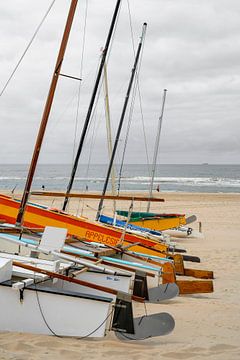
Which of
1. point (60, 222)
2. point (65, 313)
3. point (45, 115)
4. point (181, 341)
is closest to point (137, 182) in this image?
point (60, 222)

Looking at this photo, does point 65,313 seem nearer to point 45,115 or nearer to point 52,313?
point 52,313

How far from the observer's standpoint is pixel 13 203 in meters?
11.4

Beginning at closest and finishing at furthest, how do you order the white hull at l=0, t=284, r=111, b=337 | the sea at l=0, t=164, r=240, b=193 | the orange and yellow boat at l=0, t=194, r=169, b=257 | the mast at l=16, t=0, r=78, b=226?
1. the white hull at l=0, t=284, r=111, b=337
2. the mast at l=16, t=0, r=78, b=226
3. the orange and yellow boat at l=0, t=194, r=169, b=257
4. the sea at l=0, t=164, r=240, b=193

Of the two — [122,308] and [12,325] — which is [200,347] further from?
[12,325]

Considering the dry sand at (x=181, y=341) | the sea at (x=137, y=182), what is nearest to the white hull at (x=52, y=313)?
the dry sand at (x=181, y=341)

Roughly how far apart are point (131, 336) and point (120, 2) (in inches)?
420

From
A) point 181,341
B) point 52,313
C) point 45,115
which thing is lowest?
point 181,341

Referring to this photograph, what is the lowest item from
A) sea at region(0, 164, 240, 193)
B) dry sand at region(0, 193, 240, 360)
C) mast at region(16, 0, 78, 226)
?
dry sand at region(0, 193, 240, 360)

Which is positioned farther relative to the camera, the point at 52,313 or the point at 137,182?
the point at 137,182

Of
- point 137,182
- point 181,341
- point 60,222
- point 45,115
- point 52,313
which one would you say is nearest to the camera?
point 52,313

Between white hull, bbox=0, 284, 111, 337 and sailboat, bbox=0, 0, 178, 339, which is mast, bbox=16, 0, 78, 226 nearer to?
sailboat, bbox=0, 0, 178, 339

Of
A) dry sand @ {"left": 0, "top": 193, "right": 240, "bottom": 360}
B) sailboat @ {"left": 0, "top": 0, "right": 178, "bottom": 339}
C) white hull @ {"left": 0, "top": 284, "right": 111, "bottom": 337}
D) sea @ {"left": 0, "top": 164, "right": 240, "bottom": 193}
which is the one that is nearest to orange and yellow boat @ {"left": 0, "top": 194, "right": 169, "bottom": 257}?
dry sand @ {"left": 0, "top": 193, "right": 240, "bottom": 360}

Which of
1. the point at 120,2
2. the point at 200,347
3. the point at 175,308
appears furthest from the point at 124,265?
the point at 120,2

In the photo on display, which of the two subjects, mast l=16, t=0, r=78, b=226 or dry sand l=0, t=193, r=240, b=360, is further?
mast l=16, t=0, r=78, b=226
